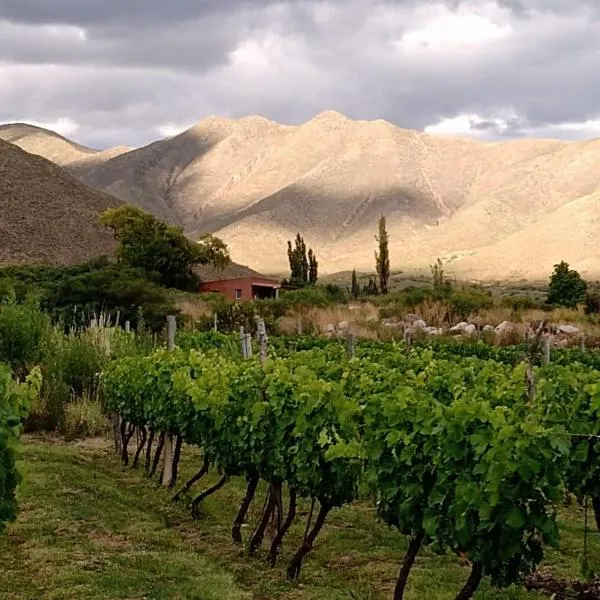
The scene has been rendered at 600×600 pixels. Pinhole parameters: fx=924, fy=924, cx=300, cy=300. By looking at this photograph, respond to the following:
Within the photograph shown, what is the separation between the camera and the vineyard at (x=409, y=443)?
5.68m

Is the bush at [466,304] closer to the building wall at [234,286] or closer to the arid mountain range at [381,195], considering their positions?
the building wall at [234,286]

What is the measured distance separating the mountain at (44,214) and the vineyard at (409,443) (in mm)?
61135

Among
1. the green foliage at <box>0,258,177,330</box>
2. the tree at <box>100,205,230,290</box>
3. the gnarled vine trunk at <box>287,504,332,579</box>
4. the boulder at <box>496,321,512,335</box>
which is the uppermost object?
the tree at <box>100,205,230,290</box>

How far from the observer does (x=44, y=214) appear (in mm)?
78375

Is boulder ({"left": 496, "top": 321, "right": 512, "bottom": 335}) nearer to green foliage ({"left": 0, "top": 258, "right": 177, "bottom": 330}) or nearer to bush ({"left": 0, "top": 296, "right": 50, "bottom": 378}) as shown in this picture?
green foliage ({"left": 0, "top": 258, "right": 177, "bottom": 330})

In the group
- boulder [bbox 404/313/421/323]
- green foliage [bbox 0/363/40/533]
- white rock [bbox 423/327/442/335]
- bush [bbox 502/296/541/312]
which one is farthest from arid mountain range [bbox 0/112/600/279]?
green foliage [bbox 0/363/40/533]

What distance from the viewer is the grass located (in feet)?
25.6

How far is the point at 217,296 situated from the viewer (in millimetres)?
41000

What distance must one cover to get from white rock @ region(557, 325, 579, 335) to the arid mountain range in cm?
5518

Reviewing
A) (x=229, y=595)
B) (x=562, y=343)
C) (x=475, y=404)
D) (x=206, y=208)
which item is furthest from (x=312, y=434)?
(x=206, y=208)

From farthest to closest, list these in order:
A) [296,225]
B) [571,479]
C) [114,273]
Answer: [296,225] → [114,273] → [571,479]

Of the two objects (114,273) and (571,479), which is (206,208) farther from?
(571,479)

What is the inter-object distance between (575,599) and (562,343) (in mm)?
21678

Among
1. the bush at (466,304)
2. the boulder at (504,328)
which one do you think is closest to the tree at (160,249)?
the bush at (466,304)
